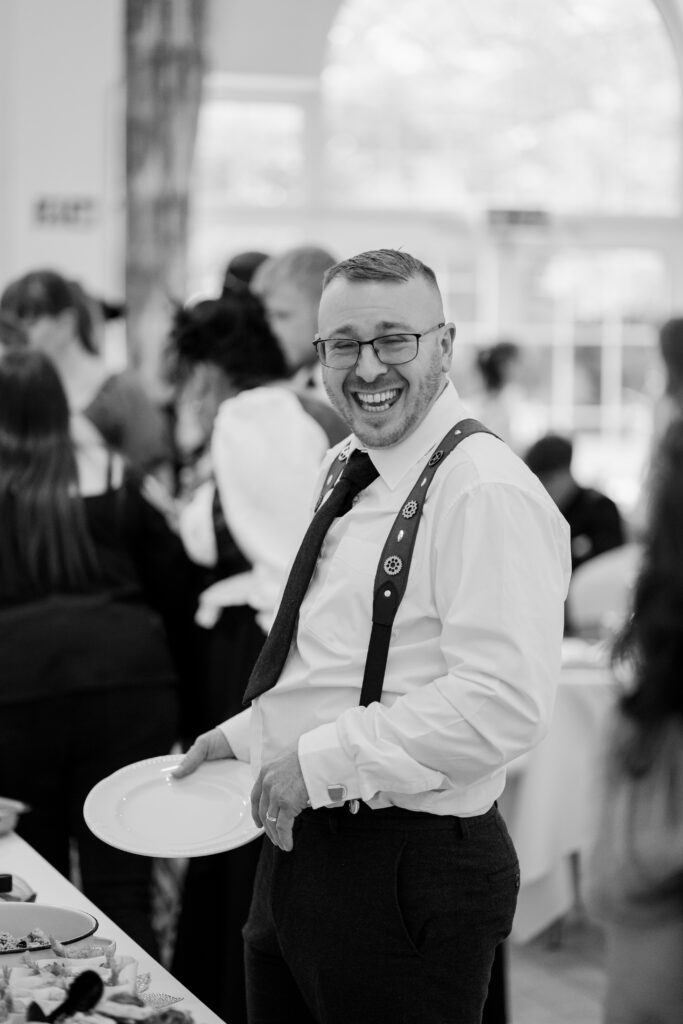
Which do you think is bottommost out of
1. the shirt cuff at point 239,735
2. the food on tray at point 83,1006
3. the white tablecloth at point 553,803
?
the white tablecloth at point 553,803

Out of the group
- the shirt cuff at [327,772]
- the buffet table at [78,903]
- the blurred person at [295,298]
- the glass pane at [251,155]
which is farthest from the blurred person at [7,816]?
the glass pane at [251,155]

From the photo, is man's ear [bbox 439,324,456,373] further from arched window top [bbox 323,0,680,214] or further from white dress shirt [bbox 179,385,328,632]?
arched window top [bbox 323,0,680,214]

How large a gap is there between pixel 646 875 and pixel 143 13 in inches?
266

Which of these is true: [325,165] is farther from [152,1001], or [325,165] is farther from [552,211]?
[152,1001]

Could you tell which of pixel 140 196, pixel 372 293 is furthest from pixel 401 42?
pixel 372 293

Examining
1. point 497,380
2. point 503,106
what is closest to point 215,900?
point 497,380

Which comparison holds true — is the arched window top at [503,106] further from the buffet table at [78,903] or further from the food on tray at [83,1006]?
the food on tray at [83,1006]

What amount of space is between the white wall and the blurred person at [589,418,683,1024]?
565 cm

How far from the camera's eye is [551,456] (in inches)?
203

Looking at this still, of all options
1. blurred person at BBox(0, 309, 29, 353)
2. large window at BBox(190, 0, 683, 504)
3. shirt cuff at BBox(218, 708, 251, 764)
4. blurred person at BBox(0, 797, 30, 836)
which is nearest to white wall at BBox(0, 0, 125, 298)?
large window at BBox(190, 0, 683, 504)

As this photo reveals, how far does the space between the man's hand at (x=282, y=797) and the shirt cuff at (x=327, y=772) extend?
0.01 m

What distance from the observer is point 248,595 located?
2713 mm

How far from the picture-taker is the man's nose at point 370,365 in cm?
161

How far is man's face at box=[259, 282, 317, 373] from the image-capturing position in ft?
9.20
